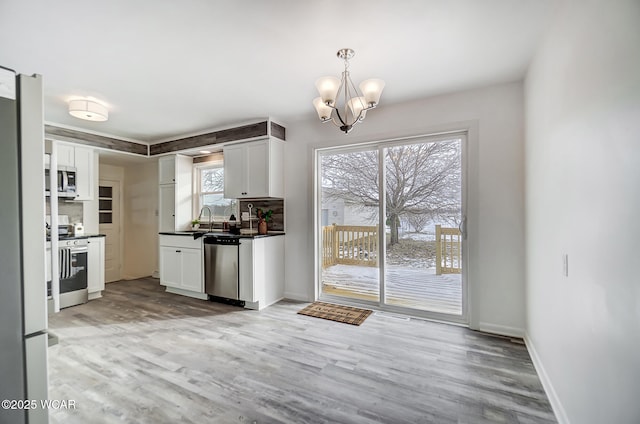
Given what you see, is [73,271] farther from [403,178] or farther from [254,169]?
[403,178]

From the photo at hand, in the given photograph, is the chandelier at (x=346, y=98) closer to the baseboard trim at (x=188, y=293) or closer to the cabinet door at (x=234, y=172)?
the cabinet door at (x=234, y=172)

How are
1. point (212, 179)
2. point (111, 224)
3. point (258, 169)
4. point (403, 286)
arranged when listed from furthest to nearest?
point (111, 224) < point (212, 179) < point (258, 169) < point (403, 286)

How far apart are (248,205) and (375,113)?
2331 millimetres

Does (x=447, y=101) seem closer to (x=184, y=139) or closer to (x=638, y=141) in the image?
(x=638, y=141)

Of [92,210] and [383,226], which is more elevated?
[92,210]

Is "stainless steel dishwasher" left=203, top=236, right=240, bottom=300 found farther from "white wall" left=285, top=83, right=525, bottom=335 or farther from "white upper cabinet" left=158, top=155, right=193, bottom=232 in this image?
"white wall" left=285, top=83, right=525, bottom=335

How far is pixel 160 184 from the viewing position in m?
4.94

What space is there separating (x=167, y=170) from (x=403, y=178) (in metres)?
4.00

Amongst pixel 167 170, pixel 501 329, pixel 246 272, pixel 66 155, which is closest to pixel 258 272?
pixel 246 272

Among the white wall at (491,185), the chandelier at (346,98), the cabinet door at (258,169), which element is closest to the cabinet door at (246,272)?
the cabinet door at (258,169)

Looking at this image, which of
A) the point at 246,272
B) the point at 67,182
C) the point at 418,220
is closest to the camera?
the point at 418,220

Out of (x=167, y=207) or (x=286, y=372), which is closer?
(x=286, y=372)

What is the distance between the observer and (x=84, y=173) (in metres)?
4.32

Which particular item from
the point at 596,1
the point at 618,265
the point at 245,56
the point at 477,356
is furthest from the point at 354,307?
the point at 596,1
